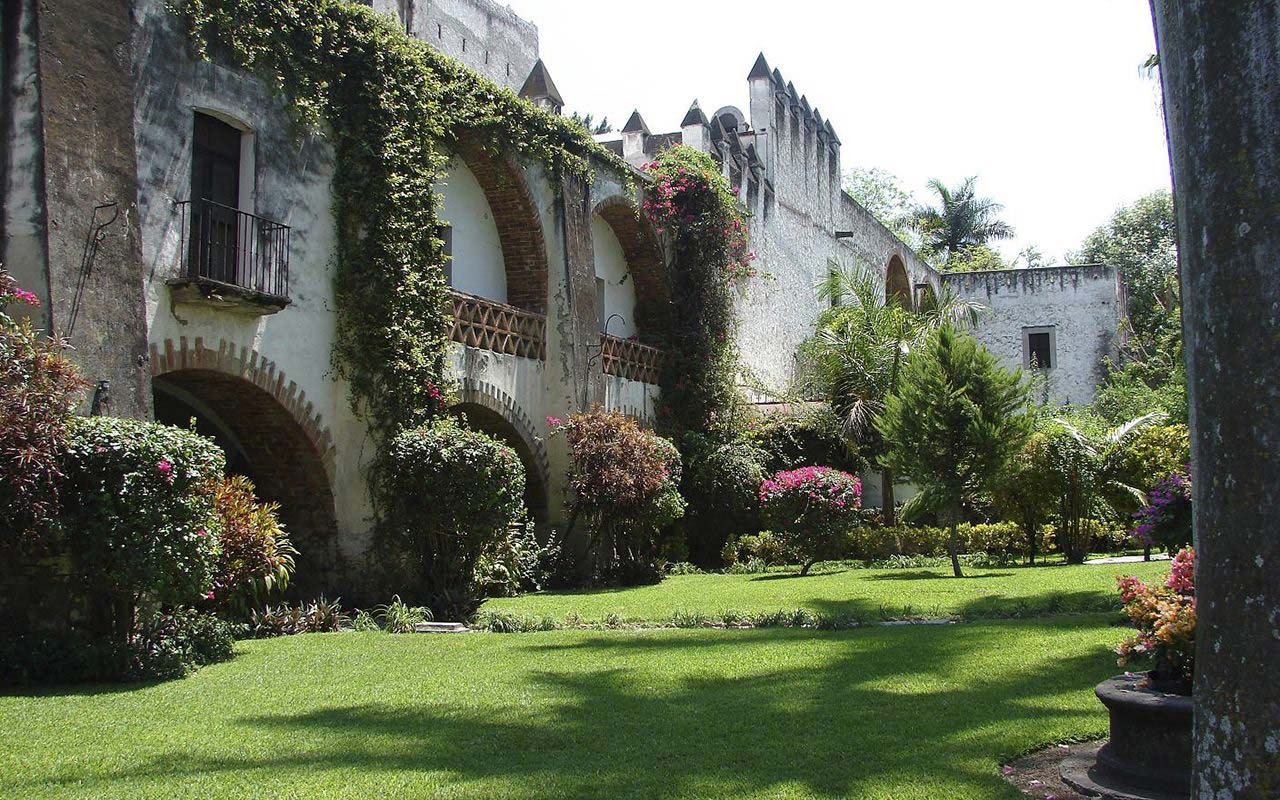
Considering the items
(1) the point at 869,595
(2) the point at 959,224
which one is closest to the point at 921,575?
(1) the point at 869,595

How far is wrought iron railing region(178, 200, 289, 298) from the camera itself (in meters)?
11.2

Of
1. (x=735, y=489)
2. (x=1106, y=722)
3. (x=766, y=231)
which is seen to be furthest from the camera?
(x=766, y=231)

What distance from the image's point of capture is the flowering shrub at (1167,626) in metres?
4.90

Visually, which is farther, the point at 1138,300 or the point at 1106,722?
the point at 1138,300

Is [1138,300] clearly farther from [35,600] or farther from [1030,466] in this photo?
[35,600]

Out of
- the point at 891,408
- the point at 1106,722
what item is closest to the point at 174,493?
the point at 1106,722

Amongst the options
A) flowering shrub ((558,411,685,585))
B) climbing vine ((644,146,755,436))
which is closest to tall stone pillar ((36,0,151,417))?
flowering shrub ((558,411,685,585))

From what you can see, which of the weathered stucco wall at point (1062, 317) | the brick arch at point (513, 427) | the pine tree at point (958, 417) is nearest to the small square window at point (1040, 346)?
the weathered stucco wall at point (1062, 317)

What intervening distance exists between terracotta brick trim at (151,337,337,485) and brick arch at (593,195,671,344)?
862 cm

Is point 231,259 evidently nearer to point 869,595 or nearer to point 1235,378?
point 869,595

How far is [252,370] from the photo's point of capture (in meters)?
11.7

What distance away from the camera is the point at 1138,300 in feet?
145

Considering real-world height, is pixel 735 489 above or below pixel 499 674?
above

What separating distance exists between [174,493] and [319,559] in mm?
4602
